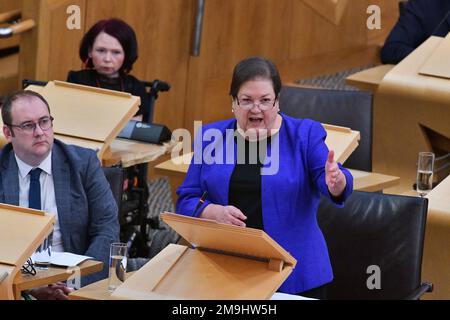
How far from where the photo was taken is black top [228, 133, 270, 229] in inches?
A: 143

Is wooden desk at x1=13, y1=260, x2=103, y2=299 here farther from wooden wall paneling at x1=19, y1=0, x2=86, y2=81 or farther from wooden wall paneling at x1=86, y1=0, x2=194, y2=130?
wooden wall paneling at x1=86, y1=0, x2=194, y2=130

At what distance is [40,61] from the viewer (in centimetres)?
664

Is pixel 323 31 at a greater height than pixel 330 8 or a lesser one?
lesser

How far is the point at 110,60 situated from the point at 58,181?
1.79 meters

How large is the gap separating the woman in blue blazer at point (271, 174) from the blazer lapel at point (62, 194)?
0.73 m

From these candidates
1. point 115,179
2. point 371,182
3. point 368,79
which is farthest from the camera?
point 368,79

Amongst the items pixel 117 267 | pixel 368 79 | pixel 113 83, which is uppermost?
pixel 368 79

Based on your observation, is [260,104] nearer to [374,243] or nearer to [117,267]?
[117,267]

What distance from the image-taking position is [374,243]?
13.6ft

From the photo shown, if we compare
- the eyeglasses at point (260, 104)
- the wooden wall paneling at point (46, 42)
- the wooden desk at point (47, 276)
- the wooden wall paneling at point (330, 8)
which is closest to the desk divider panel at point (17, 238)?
the wooden desk at point (47, 276)

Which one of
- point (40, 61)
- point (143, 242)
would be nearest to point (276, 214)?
point (143, 242)

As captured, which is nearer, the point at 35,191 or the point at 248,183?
the point at 248,183
